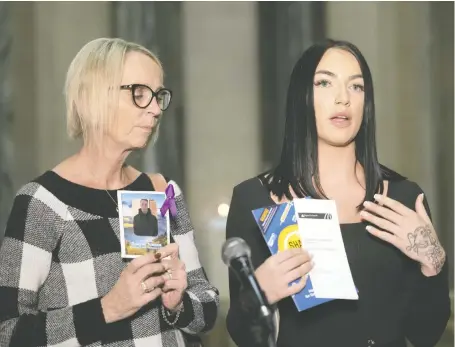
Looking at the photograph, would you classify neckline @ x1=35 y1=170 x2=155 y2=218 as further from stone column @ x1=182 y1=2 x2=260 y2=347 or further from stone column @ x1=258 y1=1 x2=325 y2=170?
stone column @ x1=258 y1=1 x2=325 y2=170

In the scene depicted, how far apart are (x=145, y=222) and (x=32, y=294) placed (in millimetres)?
297

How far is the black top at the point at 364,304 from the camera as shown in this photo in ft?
5.45

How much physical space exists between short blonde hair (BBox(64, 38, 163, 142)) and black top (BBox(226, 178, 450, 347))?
41 cm

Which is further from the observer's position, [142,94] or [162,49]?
[162,49]

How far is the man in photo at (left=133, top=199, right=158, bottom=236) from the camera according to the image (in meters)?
1.58

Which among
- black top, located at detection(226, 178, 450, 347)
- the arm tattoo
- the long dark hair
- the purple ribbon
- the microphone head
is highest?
the long dark hair

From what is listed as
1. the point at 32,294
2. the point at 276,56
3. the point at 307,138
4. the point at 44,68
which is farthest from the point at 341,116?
the point at 44,68

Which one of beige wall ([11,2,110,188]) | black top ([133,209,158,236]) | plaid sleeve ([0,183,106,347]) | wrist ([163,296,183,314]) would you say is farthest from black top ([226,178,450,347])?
beige wall ([11,2,110,188])

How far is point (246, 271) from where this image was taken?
1351mm

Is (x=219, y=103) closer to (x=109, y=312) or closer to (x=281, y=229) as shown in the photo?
(x=281, y=229)

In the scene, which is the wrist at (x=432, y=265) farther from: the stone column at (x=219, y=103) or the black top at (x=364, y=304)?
the stone column at (x=219, y=103)

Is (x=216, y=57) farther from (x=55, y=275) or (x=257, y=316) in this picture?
(x=257, y=316)

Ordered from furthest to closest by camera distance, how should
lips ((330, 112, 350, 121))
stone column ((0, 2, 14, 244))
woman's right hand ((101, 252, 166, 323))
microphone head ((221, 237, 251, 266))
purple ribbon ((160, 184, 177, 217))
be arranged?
stone column ((0, 2, 14, 244)), lips ((330, 112, 350, 121)), purple ribbon ((160, 184, 177, 217)), woman's right hand ((101, 252, 166, 323)), microphone head ((221, 237, 251, 266))

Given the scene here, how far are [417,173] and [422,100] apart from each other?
307 mm
